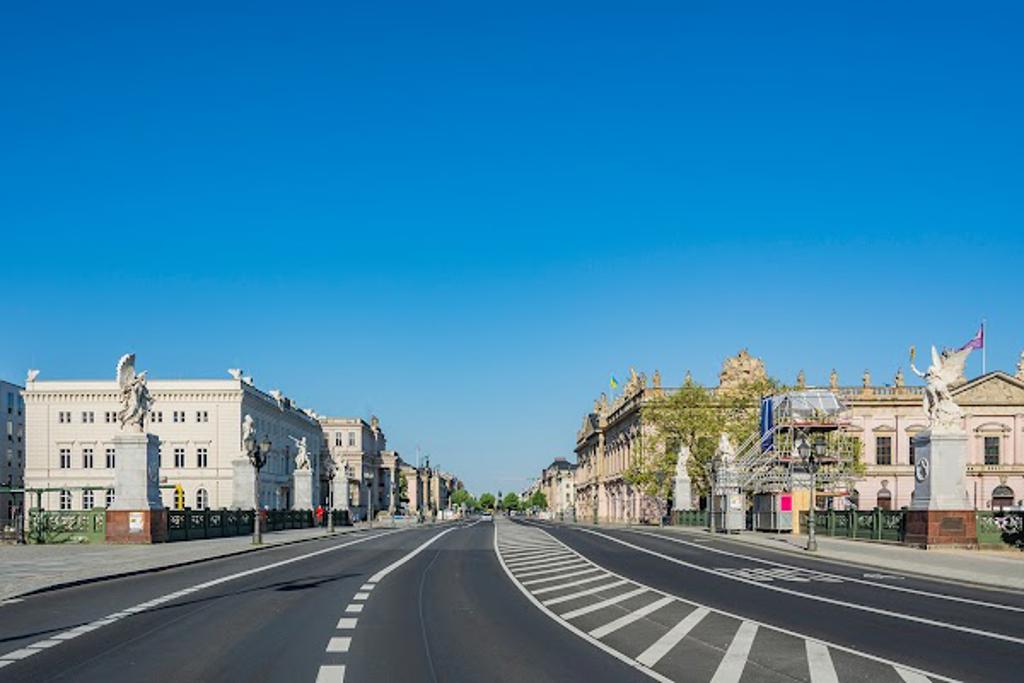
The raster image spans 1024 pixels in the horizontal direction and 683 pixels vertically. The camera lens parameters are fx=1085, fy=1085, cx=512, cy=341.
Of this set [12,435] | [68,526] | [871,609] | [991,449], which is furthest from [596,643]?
[12,435]

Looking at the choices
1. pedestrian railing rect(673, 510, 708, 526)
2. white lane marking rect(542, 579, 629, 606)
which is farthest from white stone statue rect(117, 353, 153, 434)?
pedestrian railing rect(673, 510, 708, 526)

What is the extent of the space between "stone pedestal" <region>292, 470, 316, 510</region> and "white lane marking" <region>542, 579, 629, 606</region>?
6196cm

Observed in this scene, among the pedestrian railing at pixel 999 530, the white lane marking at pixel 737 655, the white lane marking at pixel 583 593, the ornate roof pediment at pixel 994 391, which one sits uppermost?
the ornate roof pediment at pixel 994 391

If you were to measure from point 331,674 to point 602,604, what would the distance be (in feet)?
28.8

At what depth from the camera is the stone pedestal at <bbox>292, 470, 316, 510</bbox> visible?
8393cm

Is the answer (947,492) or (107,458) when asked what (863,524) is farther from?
(107,458)

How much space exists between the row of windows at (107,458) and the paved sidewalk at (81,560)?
190 feet

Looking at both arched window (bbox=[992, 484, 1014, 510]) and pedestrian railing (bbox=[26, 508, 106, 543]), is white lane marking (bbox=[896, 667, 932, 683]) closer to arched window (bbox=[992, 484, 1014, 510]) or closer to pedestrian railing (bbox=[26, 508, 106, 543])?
pedestrian railing (bbox=[26, 508, 106, 543])

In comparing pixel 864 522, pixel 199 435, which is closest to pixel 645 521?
pixel 199 435

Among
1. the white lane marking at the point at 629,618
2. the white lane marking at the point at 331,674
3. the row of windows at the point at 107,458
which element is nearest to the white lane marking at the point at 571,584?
the white lane marking at the point at 629,618

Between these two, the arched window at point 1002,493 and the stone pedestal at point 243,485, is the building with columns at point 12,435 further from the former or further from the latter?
the arched window at point 1002,493

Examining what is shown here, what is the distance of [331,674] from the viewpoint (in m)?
11.4

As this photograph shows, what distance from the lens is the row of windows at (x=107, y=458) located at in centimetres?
10187

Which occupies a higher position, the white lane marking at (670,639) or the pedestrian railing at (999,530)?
the white lane marking at (670,639)
